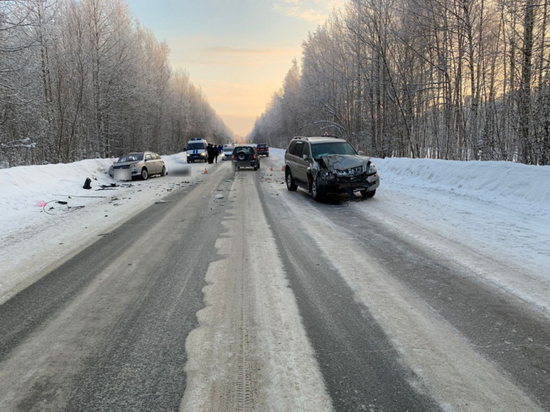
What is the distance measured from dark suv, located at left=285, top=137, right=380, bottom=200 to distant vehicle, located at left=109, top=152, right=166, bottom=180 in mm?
10193

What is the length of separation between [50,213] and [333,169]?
7.78 m

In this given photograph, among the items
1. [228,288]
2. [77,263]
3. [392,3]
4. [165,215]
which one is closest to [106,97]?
[392,3]

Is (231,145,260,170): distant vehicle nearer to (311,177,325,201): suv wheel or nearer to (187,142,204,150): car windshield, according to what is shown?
(187,142,204,150): car windshield

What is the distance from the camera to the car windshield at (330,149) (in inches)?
447

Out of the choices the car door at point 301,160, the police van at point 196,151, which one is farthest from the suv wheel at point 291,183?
the police van at point 196,151

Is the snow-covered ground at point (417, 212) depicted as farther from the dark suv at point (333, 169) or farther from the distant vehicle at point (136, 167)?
the distant vehicle at point (136, 167)

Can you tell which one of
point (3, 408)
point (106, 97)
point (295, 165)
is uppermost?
point (106, 97)

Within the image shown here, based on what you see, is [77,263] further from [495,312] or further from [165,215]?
[495,312]

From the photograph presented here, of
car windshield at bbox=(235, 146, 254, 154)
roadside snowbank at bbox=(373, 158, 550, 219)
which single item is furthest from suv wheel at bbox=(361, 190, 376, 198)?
car windshield at bbox=(235, 146, 254, 154)

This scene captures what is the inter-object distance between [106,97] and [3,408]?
1335 inches

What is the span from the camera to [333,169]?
Result: 10.2 m

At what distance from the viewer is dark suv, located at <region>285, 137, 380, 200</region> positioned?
1012 centimetres

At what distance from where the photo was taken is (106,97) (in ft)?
103

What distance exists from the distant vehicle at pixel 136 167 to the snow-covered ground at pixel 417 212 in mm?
3096
